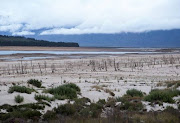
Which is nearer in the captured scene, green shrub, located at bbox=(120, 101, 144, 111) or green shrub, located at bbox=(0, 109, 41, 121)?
green shrub, located at bbox=(0, 109, 41, 121)

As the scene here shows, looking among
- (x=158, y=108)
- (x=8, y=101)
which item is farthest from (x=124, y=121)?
(x=8, y=101)

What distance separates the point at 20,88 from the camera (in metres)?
14.2

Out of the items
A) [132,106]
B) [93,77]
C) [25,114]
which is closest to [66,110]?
[25,114]

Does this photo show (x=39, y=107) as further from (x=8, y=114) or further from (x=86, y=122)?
(x=86, y=122)

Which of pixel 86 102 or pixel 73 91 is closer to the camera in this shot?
pixel 86 102

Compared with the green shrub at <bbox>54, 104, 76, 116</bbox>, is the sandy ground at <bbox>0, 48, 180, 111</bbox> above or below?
below

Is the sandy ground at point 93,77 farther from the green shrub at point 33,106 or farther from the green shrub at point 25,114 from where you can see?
the green shrub at point 25,114

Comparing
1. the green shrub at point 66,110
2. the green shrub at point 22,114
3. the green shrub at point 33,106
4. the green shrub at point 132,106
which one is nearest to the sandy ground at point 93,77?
the green shrub at point 132,106

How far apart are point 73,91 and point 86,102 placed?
226 centimetres

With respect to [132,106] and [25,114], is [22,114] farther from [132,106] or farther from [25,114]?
[132,106]

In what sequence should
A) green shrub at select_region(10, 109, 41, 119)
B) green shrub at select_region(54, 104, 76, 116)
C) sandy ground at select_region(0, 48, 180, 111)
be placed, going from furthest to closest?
1. sandy ground at select_region(0, 48, 180, 111)
2. green shrub at select_region(54, 104, 76, 116)
3. green shrub at select_region(10, 109, 41, 119)

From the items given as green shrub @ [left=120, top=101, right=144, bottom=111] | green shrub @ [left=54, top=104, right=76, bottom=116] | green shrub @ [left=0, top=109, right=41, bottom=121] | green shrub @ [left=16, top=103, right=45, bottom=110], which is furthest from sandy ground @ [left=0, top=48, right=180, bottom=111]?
green shrub @ [left=0, top=109, right=41, bottom=121]

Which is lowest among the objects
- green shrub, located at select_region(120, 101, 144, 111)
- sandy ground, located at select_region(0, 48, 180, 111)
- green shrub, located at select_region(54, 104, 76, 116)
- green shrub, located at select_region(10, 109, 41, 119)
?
sandy ground, located at select_region(0, 48, 180, 111)

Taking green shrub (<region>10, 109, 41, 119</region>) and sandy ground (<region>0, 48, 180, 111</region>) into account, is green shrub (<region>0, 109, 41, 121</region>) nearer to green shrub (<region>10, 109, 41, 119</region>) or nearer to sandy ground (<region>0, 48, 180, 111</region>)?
green shrub (<region>10, 109, 41, 119</region>)
